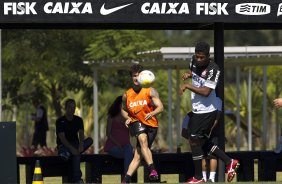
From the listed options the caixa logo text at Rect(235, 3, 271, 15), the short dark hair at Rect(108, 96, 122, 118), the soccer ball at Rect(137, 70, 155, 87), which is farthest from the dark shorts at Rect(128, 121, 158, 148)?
the short dark hair at Rect(108, 96, 122, 118)

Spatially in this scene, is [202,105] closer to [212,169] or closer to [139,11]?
[212,169]

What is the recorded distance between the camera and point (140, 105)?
623 inches

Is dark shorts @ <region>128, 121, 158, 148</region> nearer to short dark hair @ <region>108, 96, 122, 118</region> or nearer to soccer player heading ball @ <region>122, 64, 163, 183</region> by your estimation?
soccer player heading ball @ <region>122, 64, 163, 183</region>

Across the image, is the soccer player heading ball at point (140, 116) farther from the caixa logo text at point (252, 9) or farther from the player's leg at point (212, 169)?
the caixa logo text at point (252, 9)

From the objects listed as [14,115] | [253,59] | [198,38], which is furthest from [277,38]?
[253,59]

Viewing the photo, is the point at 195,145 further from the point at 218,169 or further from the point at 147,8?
the point at 147,8

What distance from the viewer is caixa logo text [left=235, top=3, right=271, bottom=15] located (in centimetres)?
1554

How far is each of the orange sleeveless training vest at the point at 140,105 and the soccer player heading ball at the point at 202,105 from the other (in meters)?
0.60

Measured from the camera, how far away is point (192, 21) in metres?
15.5

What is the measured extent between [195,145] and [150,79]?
3.77ft

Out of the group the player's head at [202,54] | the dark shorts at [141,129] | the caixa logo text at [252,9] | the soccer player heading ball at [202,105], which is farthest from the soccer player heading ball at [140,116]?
the caixa logo text at [252,9]

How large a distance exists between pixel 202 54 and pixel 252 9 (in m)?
1.00

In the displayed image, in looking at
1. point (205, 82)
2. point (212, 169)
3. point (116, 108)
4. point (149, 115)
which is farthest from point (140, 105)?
point (116, 108)

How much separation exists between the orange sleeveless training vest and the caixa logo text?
1.73 meters
